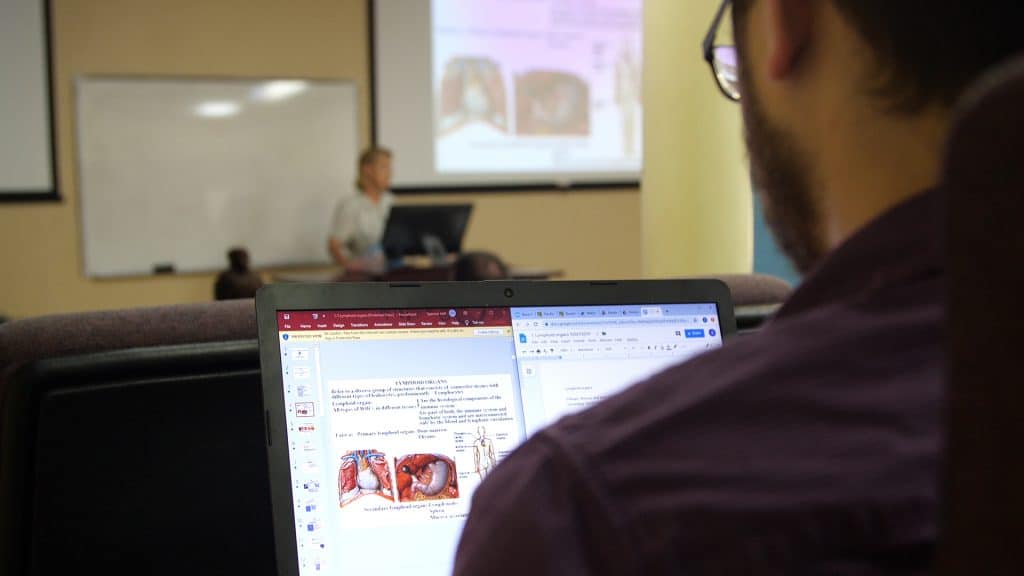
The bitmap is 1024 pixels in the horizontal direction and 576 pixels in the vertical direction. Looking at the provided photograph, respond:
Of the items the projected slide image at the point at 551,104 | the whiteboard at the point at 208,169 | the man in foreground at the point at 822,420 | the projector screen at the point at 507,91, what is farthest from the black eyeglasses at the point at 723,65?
the projected slide image at the point at 551,104

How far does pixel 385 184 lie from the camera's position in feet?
17.3

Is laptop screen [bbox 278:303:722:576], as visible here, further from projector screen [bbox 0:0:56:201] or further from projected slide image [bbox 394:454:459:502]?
projector screen [bbox 0:0:56:201]

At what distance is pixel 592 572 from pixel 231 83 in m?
5.35

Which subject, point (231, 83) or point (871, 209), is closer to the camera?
point (871, 209)

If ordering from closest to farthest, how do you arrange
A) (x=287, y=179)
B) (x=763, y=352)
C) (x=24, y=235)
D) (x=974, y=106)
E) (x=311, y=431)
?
(x=974, y=106) < (x=763, y=352) < (x=311, y=431) < (x=24, y=235) < (x=287, y=179)

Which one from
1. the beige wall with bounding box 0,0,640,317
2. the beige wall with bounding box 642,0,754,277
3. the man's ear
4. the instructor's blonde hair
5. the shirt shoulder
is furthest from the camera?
the instructor's blonde hair

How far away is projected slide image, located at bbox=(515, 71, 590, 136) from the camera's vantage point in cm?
593

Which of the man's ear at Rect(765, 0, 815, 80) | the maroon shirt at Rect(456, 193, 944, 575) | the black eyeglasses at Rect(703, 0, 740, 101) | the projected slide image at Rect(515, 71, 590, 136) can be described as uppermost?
the projected slide image at Rect(515, 71, 590, 136)

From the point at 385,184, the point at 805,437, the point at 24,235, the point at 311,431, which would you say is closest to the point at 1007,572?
the point at 805,437

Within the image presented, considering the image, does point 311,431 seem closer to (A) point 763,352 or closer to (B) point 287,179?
(A) point 763,352

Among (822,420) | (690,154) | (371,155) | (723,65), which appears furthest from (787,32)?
(371,155)

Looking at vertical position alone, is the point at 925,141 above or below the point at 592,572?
above

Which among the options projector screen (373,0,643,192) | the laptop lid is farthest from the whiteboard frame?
the laptop lid

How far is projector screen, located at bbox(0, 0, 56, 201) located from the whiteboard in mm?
174
